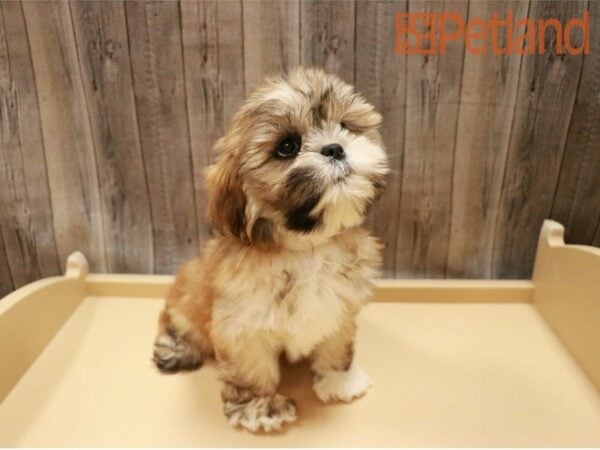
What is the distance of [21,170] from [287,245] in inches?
45.2

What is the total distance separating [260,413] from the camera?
57.1 inches

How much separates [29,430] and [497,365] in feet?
4.56

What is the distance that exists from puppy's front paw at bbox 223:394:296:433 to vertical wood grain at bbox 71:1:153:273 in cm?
81

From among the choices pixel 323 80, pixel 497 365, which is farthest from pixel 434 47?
pixel 497 365

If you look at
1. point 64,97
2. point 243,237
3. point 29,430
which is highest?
point 64,97

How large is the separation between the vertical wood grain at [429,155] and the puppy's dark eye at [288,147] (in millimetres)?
694

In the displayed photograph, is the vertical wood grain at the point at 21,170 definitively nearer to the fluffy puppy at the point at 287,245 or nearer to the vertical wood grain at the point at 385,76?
the fluffy puppy at the point at 287,245

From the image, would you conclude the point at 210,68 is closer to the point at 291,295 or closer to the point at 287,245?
the point at 287,245

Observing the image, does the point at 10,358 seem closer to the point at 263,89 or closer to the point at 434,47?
the point at 263,89

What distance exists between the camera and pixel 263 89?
1297mm

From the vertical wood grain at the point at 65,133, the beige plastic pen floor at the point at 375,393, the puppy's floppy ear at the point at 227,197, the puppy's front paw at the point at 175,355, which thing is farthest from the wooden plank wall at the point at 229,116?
the puppy's floppy ear at the point at 227,197

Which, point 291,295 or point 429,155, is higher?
point 429,155

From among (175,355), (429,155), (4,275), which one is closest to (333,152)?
(429,155)

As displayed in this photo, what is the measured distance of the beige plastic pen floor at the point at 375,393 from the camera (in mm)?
1442
